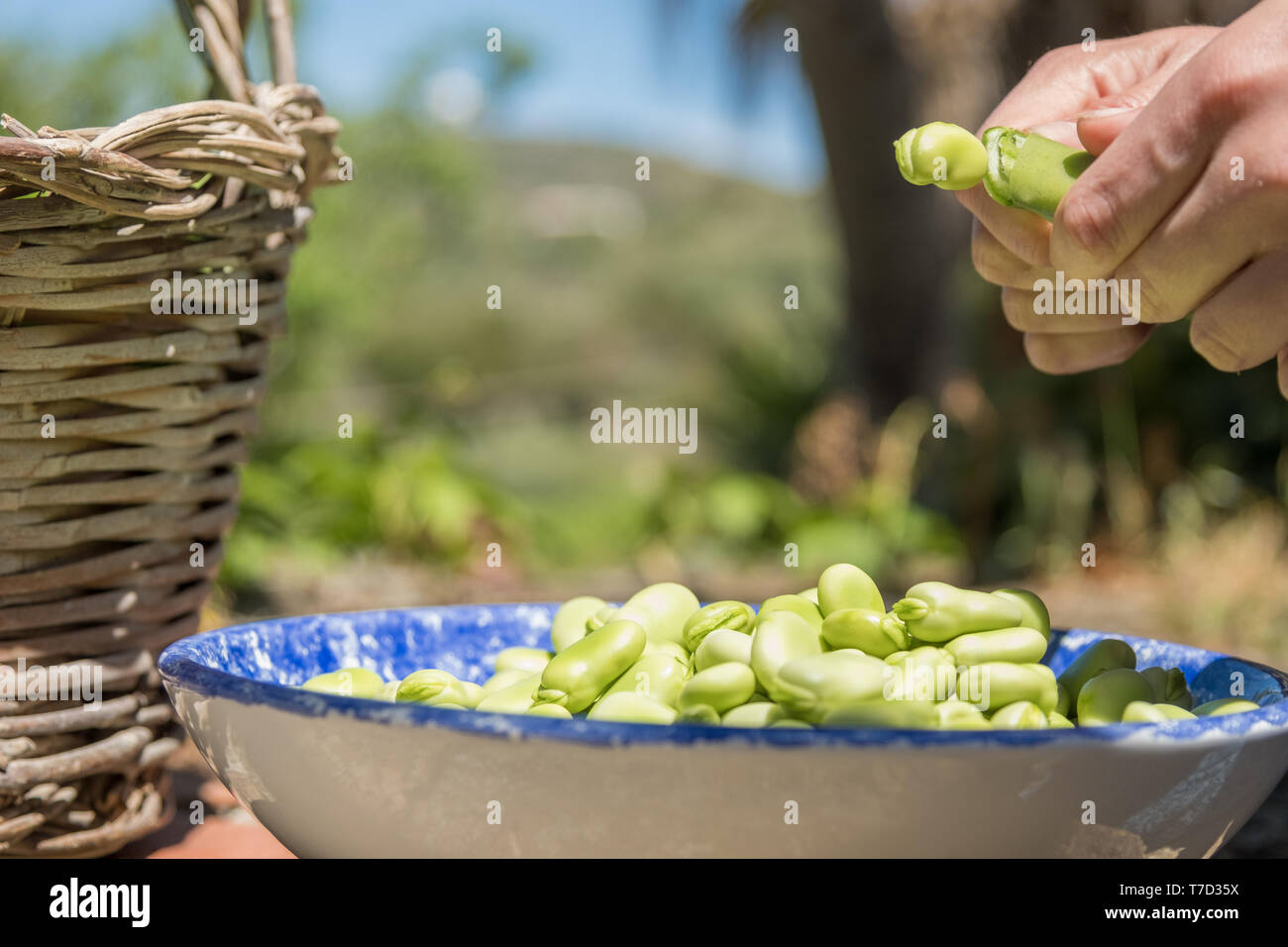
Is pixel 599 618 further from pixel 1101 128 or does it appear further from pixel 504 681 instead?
pixel 1101 128

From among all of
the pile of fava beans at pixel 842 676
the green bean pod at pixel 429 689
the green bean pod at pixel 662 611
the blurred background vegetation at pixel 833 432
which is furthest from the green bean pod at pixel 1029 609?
the blurred background vegetation at pixel 833 432

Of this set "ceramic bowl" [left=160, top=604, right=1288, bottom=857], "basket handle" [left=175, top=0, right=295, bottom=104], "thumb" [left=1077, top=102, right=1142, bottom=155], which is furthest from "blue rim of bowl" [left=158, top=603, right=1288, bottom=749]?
"basket handle" [left=175, top=0, right=295, bottom=104]

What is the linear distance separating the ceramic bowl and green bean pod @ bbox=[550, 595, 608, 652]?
0.25 metres

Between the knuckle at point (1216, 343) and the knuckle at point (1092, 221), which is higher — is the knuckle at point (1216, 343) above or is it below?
below

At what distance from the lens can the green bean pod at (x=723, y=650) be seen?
0.62 m

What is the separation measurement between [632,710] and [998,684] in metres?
0.19

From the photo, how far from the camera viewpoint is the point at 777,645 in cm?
60

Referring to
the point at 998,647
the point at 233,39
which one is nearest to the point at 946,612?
the point at 998,647

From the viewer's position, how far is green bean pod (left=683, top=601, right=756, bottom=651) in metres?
0.72

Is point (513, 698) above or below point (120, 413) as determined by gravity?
below

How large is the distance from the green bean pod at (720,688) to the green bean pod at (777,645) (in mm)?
11

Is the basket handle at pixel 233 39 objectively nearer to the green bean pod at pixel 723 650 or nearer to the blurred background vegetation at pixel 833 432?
the green bean pod at pixel 723 650

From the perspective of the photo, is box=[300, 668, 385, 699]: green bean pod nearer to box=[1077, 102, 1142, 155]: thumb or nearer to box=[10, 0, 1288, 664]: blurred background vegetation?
box=[1077, 102, 1142, 155]: thumb
